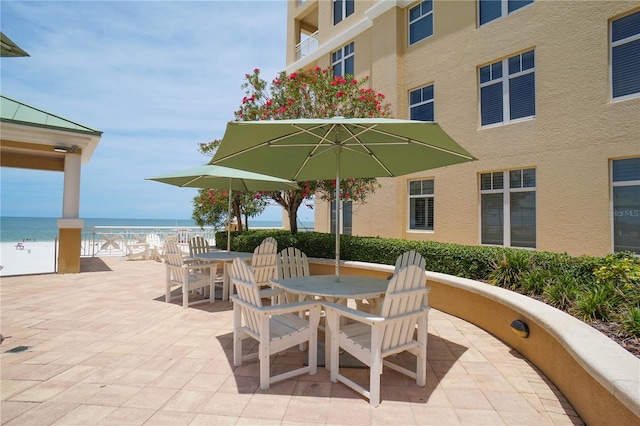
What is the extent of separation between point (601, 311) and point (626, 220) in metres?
4.53

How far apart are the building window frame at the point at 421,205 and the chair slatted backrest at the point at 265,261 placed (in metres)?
5.88

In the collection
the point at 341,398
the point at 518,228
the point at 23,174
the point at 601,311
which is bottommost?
the point at 341,398

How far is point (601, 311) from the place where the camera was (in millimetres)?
3453

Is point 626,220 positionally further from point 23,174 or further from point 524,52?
point 23,174

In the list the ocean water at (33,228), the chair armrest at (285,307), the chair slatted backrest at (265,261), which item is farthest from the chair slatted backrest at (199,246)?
the ocean water at (33,228)

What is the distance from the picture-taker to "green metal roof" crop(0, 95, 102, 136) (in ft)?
26.5

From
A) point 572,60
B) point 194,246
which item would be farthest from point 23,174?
point 572,60

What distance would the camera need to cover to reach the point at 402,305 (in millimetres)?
2977

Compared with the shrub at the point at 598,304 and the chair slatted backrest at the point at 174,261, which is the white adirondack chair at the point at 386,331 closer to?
the shrub at the point at 598,304

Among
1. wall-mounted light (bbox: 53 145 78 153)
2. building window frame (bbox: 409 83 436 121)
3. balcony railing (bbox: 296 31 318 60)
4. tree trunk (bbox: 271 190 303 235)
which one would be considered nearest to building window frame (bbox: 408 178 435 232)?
building window frame (bbox: 409 83 436 121)

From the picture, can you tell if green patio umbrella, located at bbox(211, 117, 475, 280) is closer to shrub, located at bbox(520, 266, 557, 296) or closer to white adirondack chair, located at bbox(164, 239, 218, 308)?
shrub, located at bbox(520, 266, 557, 296)

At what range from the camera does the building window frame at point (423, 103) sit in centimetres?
1006

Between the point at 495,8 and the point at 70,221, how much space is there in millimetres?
12588

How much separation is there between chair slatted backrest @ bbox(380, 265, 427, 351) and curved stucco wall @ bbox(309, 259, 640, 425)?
1209 millimetres
